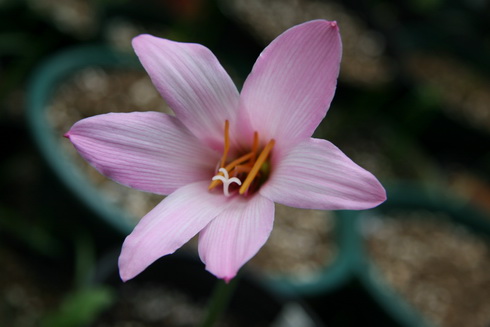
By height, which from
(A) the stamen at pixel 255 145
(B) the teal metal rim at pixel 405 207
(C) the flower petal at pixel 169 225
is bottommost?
(B) the teal metal rim at pixel 405 207

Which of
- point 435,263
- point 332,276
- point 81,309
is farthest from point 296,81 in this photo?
point 435,263

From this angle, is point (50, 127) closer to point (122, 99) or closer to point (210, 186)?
point (122, 99)

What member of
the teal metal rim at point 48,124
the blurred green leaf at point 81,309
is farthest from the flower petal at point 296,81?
the teal metal rim at point 48,124

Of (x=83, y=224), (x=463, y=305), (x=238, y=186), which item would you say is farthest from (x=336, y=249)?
(x=238, y=186)

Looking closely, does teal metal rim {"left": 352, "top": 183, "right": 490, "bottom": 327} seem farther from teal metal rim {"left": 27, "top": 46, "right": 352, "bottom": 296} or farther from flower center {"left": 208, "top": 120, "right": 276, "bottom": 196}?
flower center {"left": 208, "top": 120, "right": 276, "bottom": 196}

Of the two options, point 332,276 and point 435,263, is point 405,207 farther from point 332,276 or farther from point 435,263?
point 332,276

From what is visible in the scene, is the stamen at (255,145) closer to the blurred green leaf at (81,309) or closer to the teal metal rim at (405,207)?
the blurred green leaf at (81,309)
